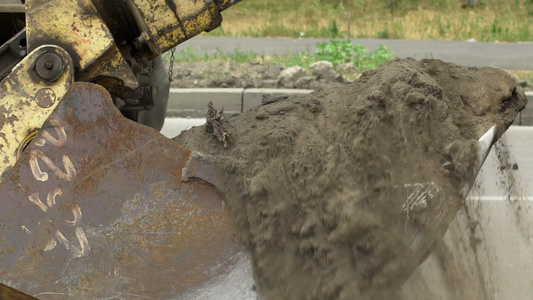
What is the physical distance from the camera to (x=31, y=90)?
2430 mm

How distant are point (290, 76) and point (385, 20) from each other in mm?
10941

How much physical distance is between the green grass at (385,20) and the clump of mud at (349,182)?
35.4 feet

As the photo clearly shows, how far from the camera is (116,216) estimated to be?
7.64 feet

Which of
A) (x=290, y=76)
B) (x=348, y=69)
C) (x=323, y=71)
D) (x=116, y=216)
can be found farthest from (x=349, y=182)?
(x=348, y=69)

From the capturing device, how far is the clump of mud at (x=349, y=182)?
235cm

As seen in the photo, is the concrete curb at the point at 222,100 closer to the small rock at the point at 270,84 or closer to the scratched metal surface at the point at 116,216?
the small rock at the point at 270,84

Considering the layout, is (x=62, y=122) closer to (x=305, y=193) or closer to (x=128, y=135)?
(x=128, y=135)

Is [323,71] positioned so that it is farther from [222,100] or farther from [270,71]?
[222,100]

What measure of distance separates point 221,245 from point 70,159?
1.75 feet

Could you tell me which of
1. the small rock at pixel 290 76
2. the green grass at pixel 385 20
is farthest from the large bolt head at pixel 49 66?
the green grass at pixel 385 20

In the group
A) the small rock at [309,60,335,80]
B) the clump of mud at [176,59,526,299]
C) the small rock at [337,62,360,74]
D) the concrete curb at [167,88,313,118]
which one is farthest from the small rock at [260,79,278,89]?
the clump of mud at [176,59,526,299]

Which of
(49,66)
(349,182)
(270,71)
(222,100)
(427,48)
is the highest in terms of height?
(49,66)

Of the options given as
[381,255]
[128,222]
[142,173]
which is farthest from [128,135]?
[381,255]

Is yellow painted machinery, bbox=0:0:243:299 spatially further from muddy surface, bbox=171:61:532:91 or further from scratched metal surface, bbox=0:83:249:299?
muddy surface, bbox=171:61:532:91
